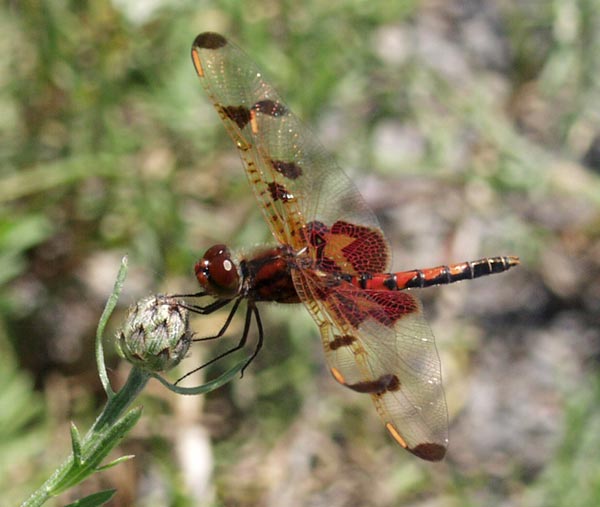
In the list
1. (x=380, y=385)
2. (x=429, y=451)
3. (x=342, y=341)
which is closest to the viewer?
(x=429, y=451)

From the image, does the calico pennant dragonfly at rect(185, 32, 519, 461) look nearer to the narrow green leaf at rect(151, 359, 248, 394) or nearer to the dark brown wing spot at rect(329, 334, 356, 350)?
the dark brown wing spot at rect(329, 334, 356, 350)

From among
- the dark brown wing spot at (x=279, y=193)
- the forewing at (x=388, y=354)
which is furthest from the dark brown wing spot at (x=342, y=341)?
the dark brown wing spot at (x=279, y=193)

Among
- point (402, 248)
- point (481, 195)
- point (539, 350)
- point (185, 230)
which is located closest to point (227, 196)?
point (185, 230)

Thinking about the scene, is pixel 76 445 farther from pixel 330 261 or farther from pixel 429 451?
pixel 330 261

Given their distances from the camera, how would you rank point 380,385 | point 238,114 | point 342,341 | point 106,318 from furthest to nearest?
point 238,114, point 342,341, point 380,385, point 106,318

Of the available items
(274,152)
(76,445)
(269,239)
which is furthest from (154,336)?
(269,239)

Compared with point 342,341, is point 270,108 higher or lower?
higher

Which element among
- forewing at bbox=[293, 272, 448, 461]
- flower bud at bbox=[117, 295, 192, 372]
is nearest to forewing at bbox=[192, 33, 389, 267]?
forewing at bbox=[293, 272, 448, 461]

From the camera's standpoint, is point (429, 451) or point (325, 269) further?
point (325, 269)
